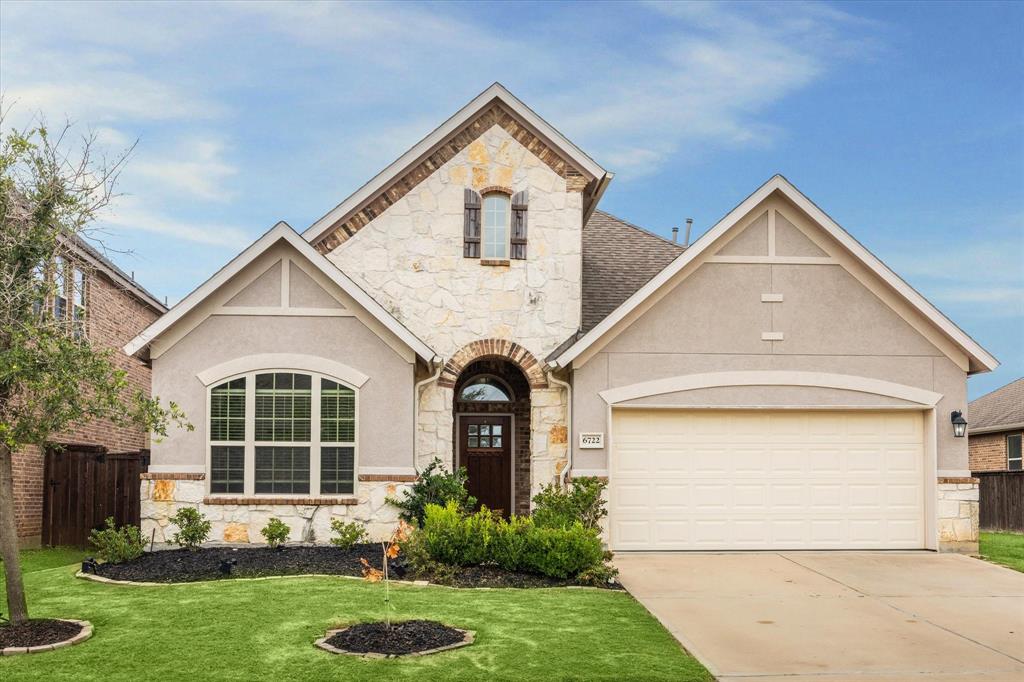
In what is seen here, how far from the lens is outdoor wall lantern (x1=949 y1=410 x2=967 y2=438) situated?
1577 centimetres

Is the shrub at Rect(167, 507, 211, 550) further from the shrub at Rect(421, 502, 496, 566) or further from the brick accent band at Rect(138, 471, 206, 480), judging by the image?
the shrub at Rect(421, 502, 496, 566)

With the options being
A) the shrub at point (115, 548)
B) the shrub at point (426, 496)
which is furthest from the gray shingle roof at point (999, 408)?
the shrub at point (115, 548)

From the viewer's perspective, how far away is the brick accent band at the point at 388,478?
15.2m

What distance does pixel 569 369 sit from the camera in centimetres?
1608

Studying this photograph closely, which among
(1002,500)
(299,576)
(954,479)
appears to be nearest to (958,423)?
(954,479)

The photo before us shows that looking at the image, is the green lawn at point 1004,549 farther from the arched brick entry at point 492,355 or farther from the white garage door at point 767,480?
the arched brick entry at point 492,355

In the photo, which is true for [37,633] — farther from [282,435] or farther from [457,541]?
[282,435]

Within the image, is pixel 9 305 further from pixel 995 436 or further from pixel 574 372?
pixel 995 436

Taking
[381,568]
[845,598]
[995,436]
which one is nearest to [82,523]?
[381,568]

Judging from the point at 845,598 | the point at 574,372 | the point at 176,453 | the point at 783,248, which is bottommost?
the point at 845,598

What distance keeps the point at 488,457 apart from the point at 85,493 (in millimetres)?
7534

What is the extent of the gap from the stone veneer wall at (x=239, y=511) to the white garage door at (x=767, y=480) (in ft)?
13.9

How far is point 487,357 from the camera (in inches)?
→ 684

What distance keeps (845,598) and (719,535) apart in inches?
153
